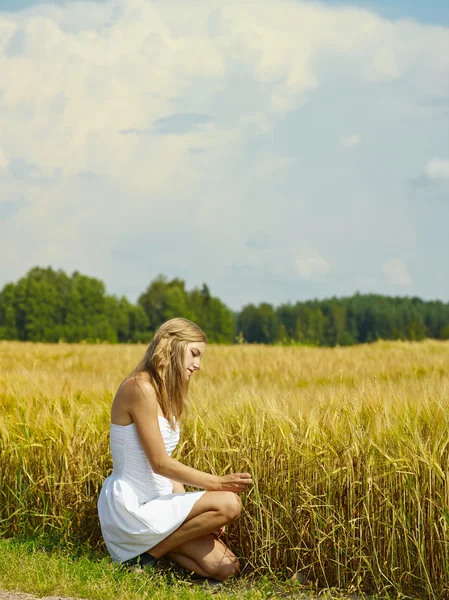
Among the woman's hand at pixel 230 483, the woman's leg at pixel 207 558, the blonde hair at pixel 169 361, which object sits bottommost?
the woman's leg at pixel 207 558

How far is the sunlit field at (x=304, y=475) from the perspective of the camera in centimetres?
424

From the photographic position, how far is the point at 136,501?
438cm

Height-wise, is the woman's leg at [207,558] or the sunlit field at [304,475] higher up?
the sunlit field at [304,475]

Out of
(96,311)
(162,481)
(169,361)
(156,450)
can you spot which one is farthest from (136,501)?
(96,311)

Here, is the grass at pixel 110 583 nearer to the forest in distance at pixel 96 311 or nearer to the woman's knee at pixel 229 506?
the woman's knee at pixel 229 506

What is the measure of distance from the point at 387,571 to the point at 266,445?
1011mm

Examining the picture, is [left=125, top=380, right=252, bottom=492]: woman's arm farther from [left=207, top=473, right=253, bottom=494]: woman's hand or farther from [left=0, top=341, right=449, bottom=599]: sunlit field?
[left=0, top=341, right=449, bottom=599]: sunlit field

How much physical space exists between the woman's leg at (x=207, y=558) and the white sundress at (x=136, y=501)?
215 millimetres

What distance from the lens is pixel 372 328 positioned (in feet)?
323

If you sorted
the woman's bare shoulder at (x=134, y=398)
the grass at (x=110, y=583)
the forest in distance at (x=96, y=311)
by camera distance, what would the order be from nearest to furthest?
the grass at (x=110, y=583)
the woman's bare shoulder at (x=134, y=398)
the forest in distance at (x=96, y=311)

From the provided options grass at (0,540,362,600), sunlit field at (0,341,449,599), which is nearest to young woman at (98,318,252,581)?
grass at (0,540,362,600)

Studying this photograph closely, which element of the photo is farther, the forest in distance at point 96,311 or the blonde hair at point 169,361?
the forest in distance at point 96,311

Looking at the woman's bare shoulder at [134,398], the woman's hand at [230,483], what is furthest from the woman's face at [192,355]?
the woman's hand at [230,483]

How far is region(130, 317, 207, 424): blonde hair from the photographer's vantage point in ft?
14.0
